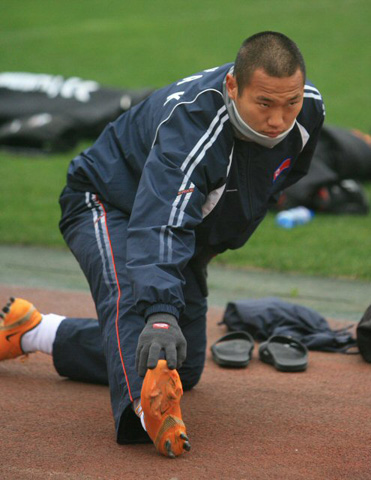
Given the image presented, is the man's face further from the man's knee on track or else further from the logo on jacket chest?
the man's knee on track

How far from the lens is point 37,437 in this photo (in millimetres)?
3139

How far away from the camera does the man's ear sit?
10.2ft

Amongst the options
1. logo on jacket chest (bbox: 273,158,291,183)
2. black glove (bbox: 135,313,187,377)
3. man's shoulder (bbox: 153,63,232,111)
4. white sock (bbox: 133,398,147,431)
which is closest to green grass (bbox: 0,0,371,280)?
logo on jacket chest (bbox: 273,158,291,183)

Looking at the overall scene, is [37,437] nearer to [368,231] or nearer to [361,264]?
[361,264]

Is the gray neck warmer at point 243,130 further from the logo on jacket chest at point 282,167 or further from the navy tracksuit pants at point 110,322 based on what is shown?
the navy tracksuit pants at point 110,322

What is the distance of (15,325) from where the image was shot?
149 inches

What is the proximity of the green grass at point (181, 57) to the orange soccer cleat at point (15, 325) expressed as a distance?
2.63 metres

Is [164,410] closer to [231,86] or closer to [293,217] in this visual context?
[231,86]

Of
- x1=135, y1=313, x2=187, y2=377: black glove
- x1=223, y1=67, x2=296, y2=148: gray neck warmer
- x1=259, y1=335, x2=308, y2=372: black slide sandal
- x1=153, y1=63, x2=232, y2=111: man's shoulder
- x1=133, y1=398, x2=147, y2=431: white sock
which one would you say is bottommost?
x1=259, y1=335, x2=308, y2=372: black slide sandal

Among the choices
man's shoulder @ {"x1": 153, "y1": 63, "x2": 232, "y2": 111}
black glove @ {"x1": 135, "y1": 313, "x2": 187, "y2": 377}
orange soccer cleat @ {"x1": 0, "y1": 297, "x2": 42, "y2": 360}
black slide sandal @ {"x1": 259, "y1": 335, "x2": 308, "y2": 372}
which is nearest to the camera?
black glove @ {"x1": 135, "y1": 313, "x2": 187, "y2": 377}

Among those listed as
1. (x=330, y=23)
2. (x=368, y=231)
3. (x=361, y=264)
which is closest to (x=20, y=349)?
(x=361, y=264)

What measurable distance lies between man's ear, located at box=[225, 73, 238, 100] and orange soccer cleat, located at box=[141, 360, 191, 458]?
1.03 meters

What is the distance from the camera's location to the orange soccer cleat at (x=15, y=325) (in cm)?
379

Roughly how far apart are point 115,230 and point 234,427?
89cm
